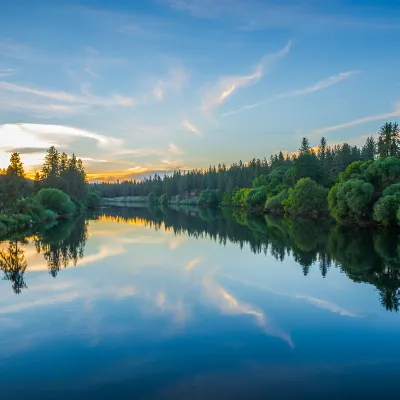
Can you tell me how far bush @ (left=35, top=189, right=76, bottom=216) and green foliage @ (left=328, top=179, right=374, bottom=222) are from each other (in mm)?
59019

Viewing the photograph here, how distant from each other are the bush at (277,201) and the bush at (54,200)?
175 ft

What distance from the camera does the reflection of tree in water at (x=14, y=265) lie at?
24766mm

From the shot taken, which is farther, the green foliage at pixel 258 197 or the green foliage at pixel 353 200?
the green foliage at pixel 258 197

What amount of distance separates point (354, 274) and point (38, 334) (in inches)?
849

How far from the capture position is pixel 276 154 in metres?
181

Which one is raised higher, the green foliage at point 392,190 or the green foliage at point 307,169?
the green foliage at point 307,169

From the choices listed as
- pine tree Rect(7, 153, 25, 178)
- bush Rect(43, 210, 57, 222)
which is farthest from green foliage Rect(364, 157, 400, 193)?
pine tree Rect(7, 153, 25, 178)

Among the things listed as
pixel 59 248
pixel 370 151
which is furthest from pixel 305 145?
pixel 59 248

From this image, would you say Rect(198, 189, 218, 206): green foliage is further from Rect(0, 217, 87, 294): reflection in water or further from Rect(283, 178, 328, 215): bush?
Rect(0, 217, 87, 294): reflection in water

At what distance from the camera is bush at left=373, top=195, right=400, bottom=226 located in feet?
173

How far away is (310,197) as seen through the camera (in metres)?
84.3

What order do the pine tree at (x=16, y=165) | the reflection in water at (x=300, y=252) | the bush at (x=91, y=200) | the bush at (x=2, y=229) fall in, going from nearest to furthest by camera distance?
the reflection in water at (x=300, y=252)
the bush at (x=2, y=229)
the pine tree at (x=16, y=165)
the bush at (x=91, y=200)

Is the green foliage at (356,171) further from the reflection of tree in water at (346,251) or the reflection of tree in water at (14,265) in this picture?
the reflection of tree in water at (14,265)

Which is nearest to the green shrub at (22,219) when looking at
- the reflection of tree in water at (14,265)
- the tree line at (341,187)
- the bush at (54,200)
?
the bush at (54,200)
